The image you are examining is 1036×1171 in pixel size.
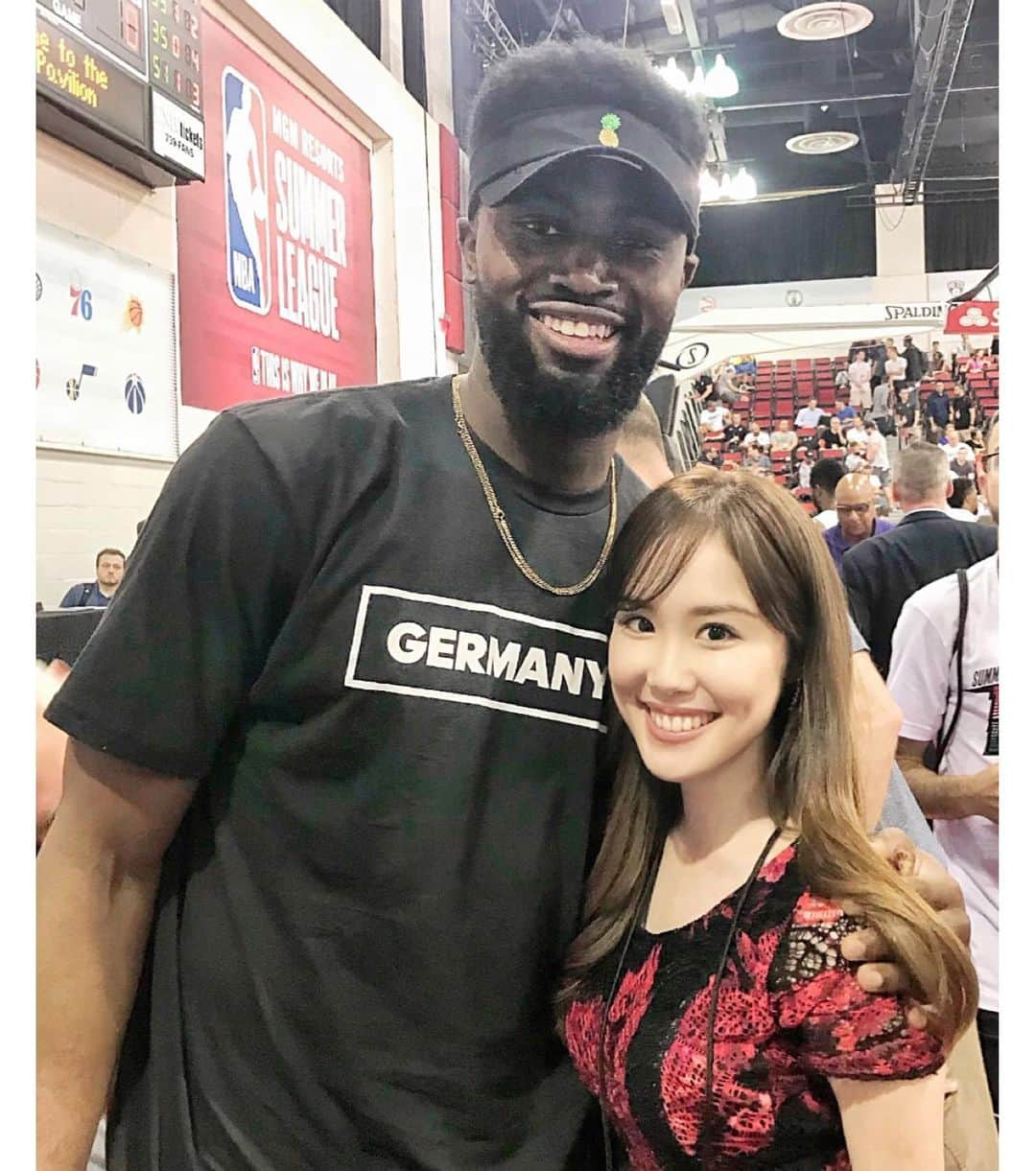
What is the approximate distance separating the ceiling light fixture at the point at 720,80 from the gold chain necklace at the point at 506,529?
0.39 metres

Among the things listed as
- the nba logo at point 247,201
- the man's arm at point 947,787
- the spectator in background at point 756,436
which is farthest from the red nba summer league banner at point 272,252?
the man's arm at point 947,787

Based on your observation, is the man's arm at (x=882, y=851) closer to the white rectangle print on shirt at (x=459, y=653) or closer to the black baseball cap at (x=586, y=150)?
the white rectangle print on shirt at (x=459, y=653)

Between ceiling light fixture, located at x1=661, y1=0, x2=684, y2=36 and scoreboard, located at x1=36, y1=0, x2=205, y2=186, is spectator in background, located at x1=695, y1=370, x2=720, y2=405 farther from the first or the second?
scoreboard, located at x1=36, y1=0, x2=205, y2=186

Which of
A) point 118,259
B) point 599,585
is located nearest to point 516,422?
point 599,585

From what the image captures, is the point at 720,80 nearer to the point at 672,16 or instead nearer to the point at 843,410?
the point at 672,16

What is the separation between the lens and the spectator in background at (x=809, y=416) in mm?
895

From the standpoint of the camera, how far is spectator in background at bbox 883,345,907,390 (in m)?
1.05

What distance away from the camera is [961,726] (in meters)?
0.95

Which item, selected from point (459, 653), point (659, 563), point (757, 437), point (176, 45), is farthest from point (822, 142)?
point (176, 45)

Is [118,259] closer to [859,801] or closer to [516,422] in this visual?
[516,422]

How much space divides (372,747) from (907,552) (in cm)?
59

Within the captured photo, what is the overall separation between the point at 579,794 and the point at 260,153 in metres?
0.89

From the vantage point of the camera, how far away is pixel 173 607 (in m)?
0.70
